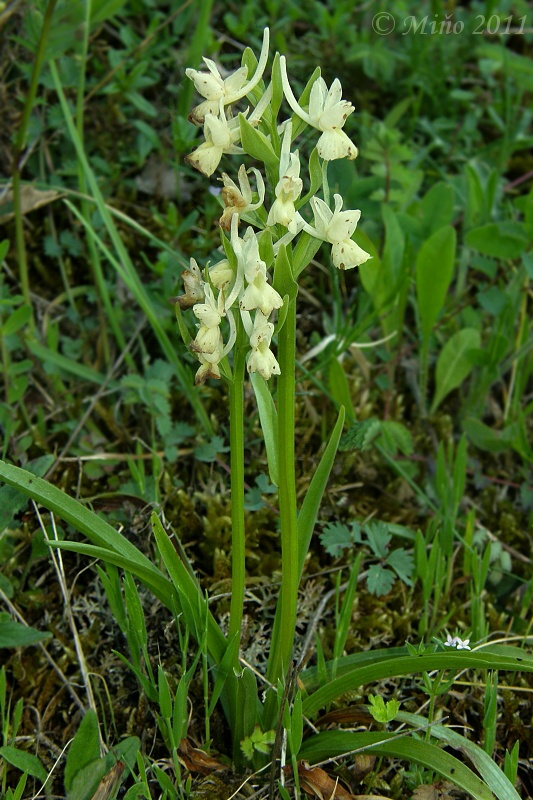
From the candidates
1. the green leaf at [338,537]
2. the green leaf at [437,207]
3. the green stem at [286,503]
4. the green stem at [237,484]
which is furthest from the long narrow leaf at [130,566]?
the green leaf at [437,207]

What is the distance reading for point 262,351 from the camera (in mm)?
1450

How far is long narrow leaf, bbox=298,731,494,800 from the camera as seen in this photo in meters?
1.60

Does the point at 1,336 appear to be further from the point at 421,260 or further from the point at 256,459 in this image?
the point at 421,260

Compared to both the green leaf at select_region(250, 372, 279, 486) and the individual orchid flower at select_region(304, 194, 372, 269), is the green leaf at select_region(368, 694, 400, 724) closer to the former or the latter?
the green leaf at select_region(250, 372, 279, 486)

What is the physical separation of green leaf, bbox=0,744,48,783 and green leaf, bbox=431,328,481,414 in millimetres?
1743

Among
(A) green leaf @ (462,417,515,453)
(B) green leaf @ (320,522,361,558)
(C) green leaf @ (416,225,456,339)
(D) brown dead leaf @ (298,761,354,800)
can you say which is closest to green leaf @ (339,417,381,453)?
(B) green leaf @ (320,522,361,558)

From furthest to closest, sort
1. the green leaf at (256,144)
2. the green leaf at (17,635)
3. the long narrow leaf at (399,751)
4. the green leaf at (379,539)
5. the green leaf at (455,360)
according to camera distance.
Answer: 1. the green leaf at (455,360)
2. the green leaf at (379,539)
3. the green leaf at (17,635)
4. the long narrow leaf at (399,751)
5. the green leaf at (256,144)

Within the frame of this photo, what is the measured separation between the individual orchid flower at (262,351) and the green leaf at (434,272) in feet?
4.32

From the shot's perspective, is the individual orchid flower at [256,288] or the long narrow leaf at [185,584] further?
the long narrow leaf at [185,584]

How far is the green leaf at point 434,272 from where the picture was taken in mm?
2594

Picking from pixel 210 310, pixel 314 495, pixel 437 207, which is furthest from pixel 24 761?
pixel 437 207

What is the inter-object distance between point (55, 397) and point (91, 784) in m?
Result: 1.30

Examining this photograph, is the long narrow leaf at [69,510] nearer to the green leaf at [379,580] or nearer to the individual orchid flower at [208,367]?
the individual orchid flower at [208,367]

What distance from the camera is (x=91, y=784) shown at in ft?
5.59
